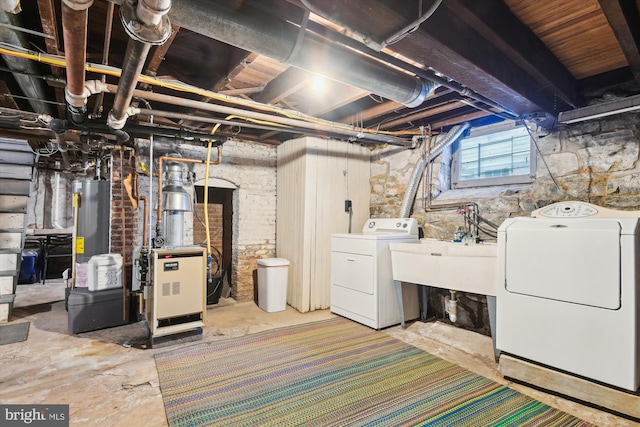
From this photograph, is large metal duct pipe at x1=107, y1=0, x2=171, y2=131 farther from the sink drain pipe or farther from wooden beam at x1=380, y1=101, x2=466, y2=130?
the sink drain pipe

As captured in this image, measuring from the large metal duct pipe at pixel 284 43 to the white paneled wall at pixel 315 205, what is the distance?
1.98 metres

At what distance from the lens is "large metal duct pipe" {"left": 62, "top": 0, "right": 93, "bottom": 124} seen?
1181 millimetres

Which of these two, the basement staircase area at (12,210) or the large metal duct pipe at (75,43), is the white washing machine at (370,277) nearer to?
the large metal duct pipe at (75,43)

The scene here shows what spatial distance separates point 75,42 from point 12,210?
3.65 metres

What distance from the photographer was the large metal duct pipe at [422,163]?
348 centimetres

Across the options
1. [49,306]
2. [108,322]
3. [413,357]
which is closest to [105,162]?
[49,306]

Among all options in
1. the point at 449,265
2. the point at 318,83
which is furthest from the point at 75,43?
the point at 449,265

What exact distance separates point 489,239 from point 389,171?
158 centimetres

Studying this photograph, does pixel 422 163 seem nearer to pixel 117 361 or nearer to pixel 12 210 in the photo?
pixel 117 361

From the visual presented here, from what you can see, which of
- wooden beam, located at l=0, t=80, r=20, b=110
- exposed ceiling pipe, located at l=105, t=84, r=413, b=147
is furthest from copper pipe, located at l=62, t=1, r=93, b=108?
wooden beam, located at l=0, t=80, r=20, b=110

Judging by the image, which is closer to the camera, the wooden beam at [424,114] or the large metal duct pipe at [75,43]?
the large metal duct pipe at [75,43]

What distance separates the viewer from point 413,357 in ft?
8.74

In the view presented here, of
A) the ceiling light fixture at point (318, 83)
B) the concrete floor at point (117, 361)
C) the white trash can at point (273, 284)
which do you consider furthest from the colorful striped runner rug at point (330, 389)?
the ceiling light fixture at point (318, 83)

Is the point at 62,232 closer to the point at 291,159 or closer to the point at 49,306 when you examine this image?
the point at 49,306
